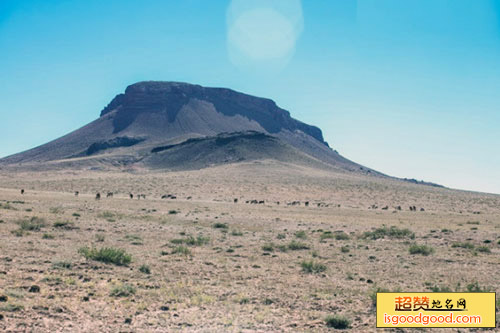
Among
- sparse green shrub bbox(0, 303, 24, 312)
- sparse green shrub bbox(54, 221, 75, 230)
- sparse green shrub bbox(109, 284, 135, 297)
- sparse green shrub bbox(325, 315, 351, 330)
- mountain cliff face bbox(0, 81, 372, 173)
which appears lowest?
sparse green shrub bbox(325, 315, 351, 330)

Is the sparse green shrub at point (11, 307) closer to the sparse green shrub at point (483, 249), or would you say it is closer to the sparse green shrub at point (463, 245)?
the sparse green shrub at point (483, 249)

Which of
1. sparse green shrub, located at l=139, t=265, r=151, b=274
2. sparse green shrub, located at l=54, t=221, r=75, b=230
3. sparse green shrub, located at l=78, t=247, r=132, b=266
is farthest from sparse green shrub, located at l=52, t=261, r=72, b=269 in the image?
sparse green shrub, located at l=54, t=221, r=75, b=230

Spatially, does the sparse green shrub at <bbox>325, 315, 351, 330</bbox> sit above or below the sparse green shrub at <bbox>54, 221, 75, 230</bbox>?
below

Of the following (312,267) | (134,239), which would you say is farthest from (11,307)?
(134,239)

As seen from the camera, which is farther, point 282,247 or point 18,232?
point 282,247

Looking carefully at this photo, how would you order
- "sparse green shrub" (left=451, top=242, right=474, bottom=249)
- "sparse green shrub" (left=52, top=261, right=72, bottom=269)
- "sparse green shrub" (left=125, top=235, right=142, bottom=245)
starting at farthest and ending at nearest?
"sparse green shrub" (left=451, top=242, right=474, bottom=249)
"sparse green shrub" (left=125, top=235, right=142, bottom=245)
"sparse green shrub" (left=52, top=261, right=72, bottom=269)

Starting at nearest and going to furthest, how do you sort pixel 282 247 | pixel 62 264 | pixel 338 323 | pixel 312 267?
pixel 338 323 < pixel 62 264 < pixel 312 267 < pixel 282 247

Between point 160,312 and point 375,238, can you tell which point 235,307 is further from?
point 375,238

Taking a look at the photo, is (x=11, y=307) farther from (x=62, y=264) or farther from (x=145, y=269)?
(x=145, y=269)

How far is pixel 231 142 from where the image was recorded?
443 feet

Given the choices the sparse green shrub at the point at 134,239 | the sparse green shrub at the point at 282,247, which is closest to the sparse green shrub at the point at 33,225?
the sparse green shrub at the point at 134,239

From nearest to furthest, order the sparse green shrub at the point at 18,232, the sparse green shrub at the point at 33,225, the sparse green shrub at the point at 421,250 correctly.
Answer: the sparse green shrub at the point at 18,232, the sparse green shrub at the point at 421,250, the sparse green shrub at the point at 33,225

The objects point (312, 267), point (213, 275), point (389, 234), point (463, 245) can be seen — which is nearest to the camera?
point (213, 275)

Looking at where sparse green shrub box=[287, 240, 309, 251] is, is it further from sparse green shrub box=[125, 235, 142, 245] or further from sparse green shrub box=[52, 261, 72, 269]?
sparse green shrub box=[52, 261, 72, 269]
